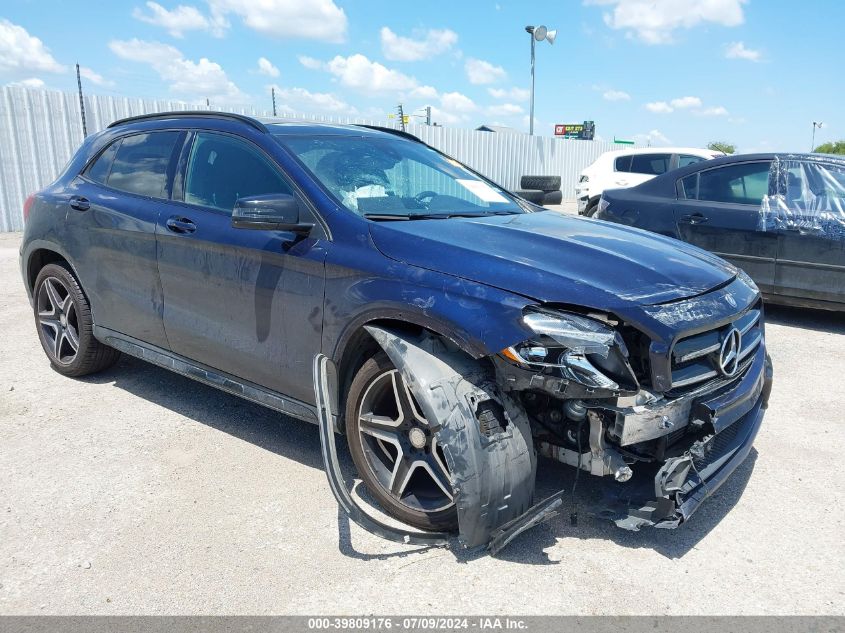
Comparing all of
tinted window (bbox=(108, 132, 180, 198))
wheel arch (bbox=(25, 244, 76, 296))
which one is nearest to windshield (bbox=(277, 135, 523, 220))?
tinted window (bbox=(108, 132, 180, 198))

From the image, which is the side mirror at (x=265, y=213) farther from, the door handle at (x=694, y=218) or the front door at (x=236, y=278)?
the door handle at (x=694, y=218)

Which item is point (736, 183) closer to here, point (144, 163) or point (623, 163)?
point (144, 163)

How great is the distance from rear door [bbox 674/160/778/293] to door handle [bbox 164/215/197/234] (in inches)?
194

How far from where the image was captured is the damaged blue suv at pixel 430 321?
2479mm

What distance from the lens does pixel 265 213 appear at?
9.80ft

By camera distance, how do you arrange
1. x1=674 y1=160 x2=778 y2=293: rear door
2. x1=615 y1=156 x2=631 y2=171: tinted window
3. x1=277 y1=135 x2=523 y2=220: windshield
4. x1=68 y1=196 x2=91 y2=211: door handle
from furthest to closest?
x1=615 y1=156 x2=631 y2=171: tinted window → x1=674 y1=160 x2=778 y2=293: rear door → x1=68 y1=196 x2=91 y2=211: door handle → x1=277 y1=135 x2=523 y2=220: windshield

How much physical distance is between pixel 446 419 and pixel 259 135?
1.92 meters

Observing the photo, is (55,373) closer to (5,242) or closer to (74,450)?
(74,450)

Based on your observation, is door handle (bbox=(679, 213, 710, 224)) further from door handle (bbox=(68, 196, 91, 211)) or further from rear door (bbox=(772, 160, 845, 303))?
door handle (bbox=(68, 196, 91, 211))

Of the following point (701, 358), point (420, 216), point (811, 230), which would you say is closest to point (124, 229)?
point (420, 216)

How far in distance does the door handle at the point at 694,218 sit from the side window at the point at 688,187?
23cm

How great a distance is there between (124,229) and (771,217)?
5501mm

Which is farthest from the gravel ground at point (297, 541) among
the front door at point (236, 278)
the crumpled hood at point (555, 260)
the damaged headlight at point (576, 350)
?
the crumpled hood at point (555, 260)

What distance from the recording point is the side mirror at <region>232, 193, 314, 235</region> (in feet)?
9.79
